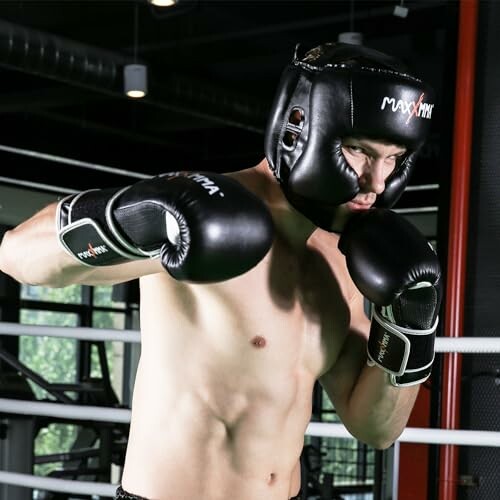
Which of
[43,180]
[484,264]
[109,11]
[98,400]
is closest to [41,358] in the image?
[43,180]

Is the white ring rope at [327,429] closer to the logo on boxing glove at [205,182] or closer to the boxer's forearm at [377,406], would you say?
the boxer's forearm at [377,406]

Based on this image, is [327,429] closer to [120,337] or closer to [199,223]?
[120,337]

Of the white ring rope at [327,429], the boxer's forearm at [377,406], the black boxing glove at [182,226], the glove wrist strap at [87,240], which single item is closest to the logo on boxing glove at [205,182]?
the black boxing glove at [182,226]

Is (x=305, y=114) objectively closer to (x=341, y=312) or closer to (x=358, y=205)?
(x=358, y=205)

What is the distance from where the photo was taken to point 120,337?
2.99 meters

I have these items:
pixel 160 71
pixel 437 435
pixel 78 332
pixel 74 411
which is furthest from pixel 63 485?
pixel 160 71

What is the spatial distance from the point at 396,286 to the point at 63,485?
1676mm

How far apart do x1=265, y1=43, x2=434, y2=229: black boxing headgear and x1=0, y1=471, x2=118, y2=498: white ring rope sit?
1442 mm

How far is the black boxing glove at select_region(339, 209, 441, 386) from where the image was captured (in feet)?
5.76

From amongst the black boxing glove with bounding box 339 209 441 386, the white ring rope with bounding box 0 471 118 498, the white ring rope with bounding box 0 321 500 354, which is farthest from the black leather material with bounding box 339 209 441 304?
the white ring rope with bounding box 0 471 118 498

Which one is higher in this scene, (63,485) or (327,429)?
(327,429)

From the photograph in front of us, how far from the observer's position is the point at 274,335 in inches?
71.4

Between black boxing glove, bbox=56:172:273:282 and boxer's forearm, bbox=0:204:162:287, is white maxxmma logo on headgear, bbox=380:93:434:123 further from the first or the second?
boxer's forearm, bbox=0:204:162:287

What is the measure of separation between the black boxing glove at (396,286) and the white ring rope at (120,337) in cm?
72
